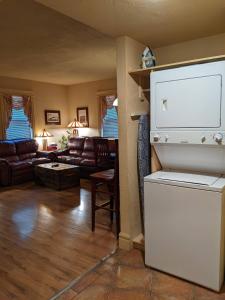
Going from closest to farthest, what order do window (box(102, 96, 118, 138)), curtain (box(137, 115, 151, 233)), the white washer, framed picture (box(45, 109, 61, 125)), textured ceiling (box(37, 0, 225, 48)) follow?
textured ceiling (box(37, 0, 225, 48)) < the white washer < curtain (box(137, 115, 151, 233)) < window (box(102, 96, 118, 138)) < framed picture (box(45, 109, 61, 125))

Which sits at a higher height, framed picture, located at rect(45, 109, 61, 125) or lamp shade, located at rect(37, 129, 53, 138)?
framed picture, located at rect(45, 109, 61, 125)

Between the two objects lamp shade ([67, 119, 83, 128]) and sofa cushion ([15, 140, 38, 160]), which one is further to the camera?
lamp shade ([67, 119, 83, 128])

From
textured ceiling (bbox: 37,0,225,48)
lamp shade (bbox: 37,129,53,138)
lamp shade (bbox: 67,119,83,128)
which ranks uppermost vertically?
textured ceiling (bbox: 37,0,225,48)

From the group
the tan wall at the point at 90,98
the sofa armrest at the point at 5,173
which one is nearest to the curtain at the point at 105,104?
the tan wall at the point at 90,98

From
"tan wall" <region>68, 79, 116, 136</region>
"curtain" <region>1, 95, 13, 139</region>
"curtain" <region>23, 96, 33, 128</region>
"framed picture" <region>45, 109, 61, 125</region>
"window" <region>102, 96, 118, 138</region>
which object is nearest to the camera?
"curtain" <region>1, 95, 13, 139</region>

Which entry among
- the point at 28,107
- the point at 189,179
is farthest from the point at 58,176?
the point at 189,179

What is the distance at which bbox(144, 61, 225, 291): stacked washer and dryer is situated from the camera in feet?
6.26

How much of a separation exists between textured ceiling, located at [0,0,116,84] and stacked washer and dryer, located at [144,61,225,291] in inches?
54.7

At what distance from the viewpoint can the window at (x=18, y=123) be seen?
20.0ft

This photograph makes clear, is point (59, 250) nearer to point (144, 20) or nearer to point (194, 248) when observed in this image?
point (194, 248)

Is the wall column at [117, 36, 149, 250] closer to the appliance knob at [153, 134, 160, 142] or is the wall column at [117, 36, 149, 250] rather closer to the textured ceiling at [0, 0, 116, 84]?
the appliance knob at [153, 134, 160, 142]

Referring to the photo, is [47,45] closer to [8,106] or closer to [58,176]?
[58,176]

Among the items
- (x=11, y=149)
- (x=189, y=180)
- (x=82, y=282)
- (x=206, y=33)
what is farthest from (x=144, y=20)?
(x=11, y=149)

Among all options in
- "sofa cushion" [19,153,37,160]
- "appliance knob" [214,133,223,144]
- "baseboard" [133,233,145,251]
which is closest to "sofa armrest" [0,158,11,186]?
"sofa cushion" [19,153,37,160]
